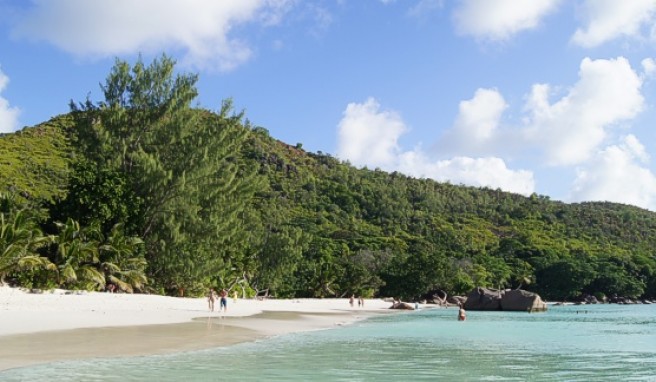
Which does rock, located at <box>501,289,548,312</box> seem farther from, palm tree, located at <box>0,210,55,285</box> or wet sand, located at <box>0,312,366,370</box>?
palm tree, located at <box>0,210,55,285</box>

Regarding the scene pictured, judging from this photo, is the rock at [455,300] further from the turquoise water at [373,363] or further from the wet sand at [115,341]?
the wet sand at [115,341]

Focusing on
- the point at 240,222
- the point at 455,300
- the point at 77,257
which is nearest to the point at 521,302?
the point at 455,300

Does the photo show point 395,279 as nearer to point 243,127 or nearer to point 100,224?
point 243,127

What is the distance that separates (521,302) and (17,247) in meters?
54.7

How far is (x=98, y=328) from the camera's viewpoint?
2298cm

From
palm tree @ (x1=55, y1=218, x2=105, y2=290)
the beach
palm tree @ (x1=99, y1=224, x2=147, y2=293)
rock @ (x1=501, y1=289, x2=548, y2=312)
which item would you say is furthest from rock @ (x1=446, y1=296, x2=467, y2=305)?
palm tree @ (x1=55, y1=218, x2=105, y2=290)

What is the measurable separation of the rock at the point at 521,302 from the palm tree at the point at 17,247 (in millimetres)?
52337

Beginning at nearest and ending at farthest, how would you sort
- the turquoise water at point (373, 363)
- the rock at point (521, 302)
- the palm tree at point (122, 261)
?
1. the turquoise water at point (373, 363)
2. the palm tree at point (122, 261)
3. the rock at point (521, 302)

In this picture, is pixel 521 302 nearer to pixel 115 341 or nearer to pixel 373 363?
pixel 373 363

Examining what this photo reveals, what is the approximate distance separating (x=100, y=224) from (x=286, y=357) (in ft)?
91.6

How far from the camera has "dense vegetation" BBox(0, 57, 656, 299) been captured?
39781 mm

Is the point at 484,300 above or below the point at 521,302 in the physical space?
above

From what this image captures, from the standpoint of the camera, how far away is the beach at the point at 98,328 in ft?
51.6

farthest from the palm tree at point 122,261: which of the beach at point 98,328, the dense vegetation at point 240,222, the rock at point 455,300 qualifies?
the rock at point 455,300
